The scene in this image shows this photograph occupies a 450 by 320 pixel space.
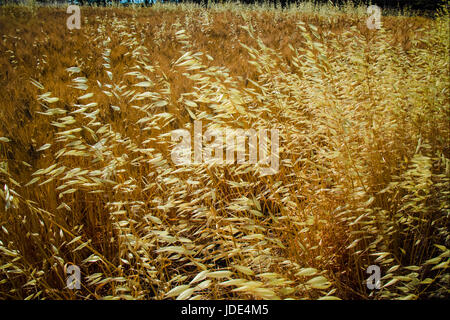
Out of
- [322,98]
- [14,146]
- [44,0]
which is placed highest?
[44,0]

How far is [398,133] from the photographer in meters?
1.24

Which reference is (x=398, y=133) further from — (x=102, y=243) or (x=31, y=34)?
(x=31, y=34)

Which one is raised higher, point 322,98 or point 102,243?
point 322,98

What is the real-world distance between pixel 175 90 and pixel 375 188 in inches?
77.1

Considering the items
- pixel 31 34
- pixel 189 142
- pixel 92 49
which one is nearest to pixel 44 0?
pixel 31 34

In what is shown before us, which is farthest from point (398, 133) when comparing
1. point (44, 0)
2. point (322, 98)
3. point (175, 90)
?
point (44, 0)
